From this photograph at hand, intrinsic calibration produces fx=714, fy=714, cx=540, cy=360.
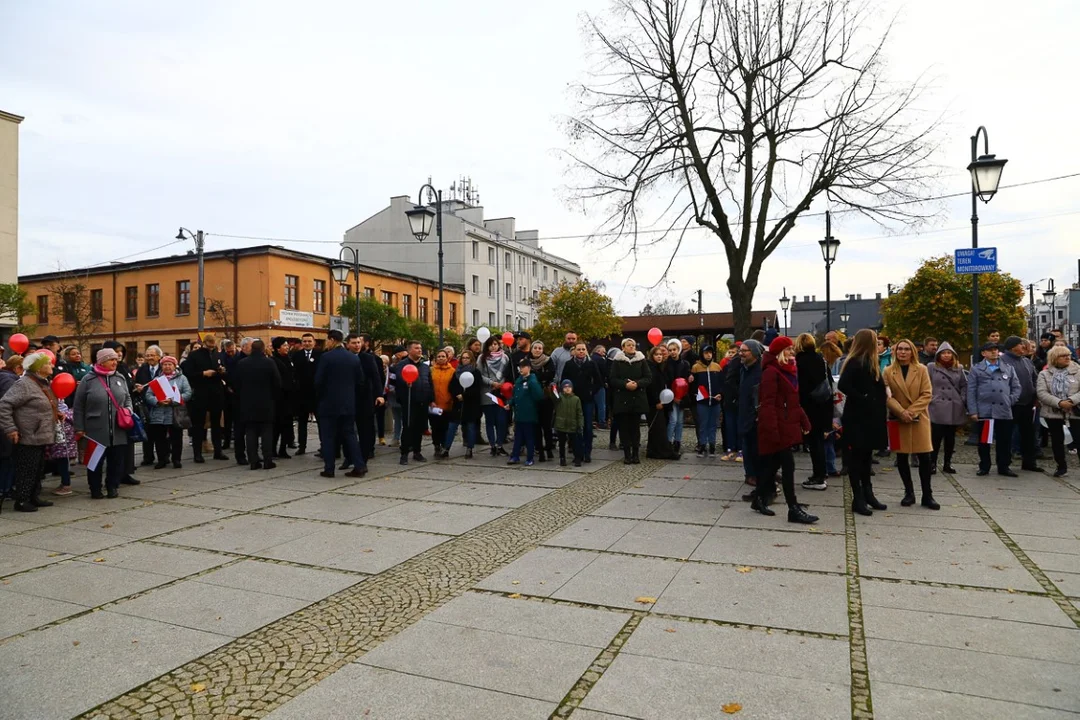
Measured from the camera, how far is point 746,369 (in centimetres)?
905

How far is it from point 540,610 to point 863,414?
4493 mm

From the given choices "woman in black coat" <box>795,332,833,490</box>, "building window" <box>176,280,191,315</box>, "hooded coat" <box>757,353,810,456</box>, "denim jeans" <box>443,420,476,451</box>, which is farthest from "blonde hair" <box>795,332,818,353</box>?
"building window" <box>176,280,191,315</box>

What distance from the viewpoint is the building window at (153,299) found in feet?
152

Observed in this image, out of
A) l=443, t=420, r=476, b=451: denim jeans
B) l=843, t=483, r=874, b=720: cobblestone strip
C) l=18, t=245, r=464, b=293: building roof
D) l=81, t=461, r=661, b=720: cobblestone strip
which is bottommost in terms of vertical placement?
l=81, t=461, r=661, b=720: cobblestone strip

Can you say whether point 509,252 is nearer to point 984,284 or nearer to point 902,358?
point 984,284

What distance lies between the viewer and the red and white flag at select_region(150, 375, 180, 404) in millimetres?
10727

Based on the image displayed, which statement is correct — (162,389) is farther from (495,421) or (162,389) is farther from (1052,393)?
(1052,393)

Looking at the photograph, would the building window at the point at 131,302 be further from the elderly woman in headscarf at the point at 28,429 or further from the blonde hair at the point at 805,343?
the blonde hair at the point at 805,343

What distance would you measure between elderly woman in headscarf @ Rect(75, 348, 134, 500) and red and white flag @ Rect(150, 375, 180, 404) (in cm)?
173

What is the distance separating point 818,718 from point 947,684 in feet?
2.73

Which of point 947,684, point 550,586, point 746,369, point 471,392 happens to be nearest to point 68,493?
point 471,392

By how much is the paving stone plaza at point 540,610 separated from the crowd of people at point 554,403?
81 cm

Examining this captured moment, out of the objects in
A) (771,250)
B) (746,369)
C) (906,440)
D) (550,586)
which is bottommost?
(550,586)

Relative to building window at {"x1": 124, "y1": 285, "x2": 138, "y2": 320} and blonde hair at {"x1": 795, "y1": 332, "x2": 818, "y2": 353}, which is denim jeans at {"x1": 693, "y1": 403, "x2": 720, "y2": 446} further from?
building window at {"x1": 124, "y1": 285, "x2": 138, "y2": 320}
